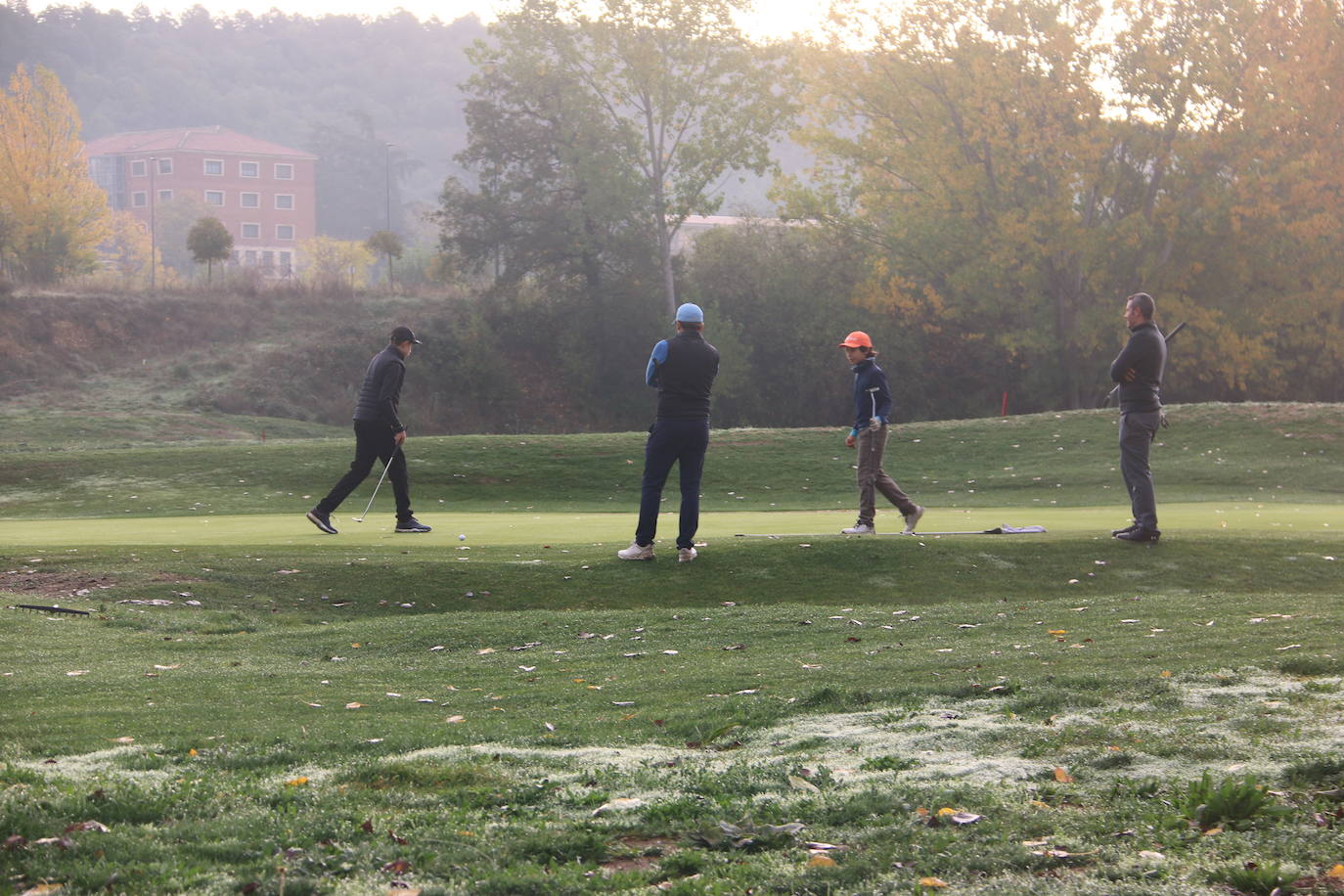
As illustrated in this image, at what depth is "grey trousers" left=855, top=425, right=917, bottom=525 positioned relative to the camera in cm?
1502

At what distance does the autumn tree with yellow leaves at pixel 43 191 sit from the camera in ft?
192

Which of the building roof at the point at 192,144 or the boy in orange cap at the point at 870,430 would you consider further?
the building roof at the point at 192,144

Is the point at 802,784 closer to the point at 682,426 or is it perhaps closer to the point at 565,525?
the point at 682,426

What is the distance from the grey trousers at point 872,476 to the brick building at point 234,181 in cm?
11764

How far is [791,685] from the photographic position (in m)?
8.01

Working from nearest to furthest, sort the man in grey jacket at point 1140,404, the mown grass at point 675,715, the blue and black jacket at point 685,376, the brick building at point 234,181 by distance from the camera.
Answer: the mown grass at point 675,715, the blue and black jacket at point 685,376, the man in grey jacket at point 1140,404, the brick building at point 234,181

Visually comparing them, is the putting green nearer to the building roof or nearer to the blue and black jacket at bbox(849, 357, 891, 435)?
the blue and black jacket at bbox(849, 357, 891, 435)

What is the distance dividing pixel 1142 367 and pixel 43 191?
57.4 meters

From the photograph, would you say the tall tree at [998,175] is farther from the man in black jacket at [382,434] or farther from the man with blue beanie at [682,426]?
the man with blue beanie at [682,426]

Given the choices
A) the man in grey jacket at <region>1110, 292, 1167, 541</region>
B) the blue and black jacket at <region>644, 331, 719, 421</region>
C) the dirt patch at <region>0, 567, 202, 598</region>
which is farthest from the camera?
the man in grey jacket at <region>1110, 292, 1167, 541</region>

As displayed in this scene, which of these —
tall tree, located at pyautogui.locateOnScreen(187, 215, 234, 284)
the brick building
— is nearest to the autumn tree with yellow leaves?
tall tree, located at pyautogui.locateOnScreen(187, 215, 234, 284)

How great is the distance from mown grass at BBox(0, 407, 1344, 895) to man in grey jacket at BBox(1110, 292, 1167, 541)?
0.60 meters

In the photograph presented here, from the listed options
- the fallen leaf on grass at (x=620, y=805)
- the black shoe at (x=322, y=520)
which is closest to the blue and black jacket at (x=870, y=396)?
the black shoe at (x=322, y=520)

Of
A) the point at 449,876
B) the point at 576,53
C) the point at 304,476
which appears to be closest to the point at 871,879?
the point at 449,876
